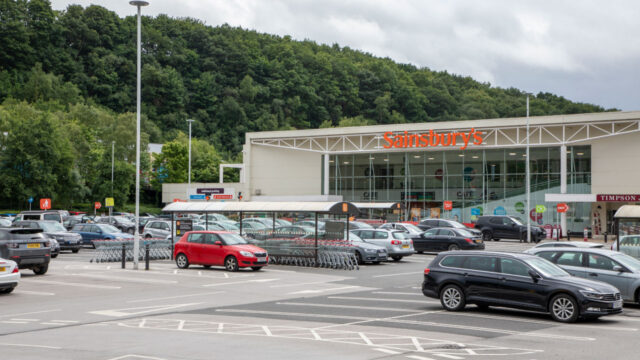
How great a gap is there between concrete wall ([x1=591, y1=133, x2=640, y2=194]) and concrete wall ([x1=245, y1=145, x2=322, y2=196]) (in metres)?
25.4

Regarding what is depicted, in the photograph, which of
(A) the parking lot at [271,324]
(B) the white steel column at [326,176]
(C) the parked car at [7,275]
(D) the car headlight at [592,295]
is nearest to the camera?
(A) the parking lot at [271,324]

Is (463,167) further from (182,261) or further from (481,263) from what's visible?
(481,263)

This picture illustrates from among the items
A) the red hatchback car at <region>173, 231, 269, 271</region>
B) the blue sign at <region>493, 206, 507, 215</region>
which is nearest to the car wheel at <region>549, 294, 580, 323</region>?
the red hatchback car at <region>173, 231, 269, 271</region>

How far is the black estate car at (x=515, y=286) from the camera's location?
1406 cm

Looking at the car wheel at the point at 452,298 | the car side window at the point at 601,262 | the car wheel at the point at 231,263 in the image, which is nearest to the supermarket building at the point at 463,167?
the car wheel at the point at 231,263

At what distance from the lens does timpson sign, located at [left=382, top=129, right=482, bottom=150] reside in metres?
58.8

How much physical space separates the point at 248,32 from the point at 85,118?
4873cm

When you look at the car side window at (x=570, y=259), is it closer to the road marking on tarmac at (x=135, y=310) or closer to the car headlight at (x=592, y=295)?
the car headlight at (x=592, y=295)

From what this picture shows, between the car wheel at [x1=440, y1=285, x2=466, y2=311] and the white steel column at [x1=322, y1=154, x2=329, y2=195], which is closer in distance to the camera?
the car wheel at [x1=440, y1=285, x2=466, y2=311]

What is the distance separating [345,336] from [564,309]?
4.93 metres

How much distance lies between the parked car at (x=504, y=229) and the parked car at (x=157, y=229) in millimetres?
21112

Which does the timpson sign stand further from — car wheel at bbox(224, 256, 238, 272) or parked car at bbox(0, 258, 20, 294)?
parked car at bbox(0, 258, 20, 294)

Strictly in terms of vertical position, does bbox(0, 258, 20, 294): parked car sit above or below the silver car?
below

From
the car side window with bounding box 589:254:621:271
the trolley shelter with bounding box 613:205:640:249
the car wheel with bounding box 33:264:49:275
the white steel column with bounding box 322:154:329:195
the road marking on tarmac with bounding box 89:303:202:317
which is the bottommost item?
the road marking on tarmac with bounding box 89:303:202:317
